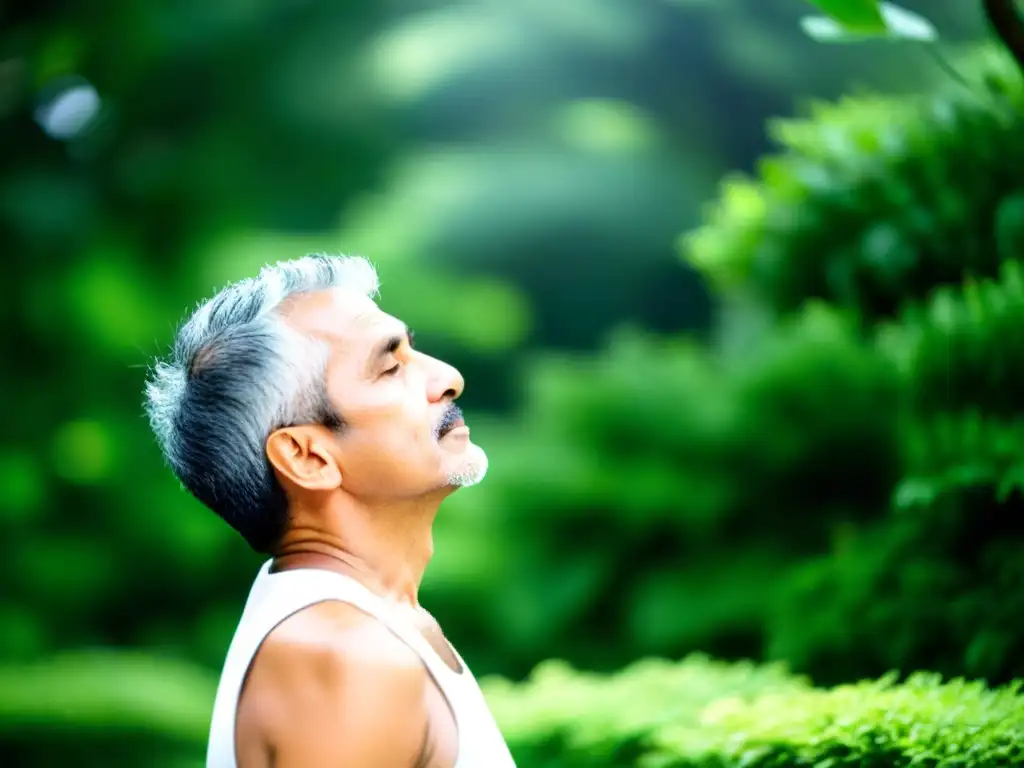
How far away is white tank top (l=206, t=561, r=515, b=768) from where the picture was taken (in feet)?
4.40

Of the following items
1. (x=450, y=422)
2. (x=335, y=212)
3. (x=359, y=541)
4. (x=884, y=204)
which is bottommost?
(x=359, y=541)

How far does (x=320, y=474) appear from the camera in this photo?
144 cm

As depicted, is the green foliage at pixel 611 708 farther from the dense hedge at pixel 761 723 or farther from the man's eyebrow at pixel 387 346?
the man's eyebrow at pixel 387 346

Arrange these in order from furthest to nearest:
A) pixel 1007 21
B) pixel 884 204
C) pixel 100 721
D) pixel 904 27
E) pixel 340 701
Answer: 1. pixel 100 721
2. pixel 884 204
3. pixel 904 27
4. pixel 1007 21
5. pixel 340 701

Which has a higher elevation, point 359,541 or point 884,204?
point 884,204

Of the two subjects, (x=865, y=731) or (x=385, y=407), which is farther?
(x=865, y=731)

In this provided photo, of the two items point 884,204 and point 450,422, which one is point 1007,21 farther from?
point 450,422

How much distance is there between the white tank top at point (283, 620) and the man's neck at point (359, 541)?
0.03 metres

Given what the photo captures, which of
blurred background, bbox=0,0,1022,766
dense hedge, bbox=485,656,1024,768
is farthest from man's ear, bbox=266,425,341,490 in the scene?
blurred background, bbox=0,0,1022,766

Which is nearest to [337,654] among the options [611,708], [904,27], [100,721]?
[611,708]

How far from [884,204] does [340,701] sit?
6.75ft

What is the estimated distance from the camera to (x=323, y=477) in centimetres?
144

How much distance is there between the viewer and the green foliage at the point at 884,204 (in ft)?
8.67

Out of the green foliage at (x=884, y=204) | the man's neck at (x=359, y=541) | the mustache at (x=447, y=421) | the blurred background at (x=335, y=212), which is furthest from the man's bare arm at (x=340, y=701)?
the blurred background at (x=335, y=212)
